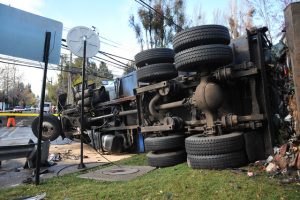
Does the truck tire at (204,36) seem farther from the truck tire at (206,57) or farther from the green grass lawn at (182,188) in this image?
the green grass lawn at (182,188)

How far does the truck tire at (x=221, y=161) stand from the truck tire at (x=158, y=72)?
6.86 feet

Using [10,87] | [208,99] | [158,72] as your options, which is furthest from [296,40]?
[10,87]

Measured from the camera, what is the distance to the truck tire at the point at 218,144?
4.19 metres

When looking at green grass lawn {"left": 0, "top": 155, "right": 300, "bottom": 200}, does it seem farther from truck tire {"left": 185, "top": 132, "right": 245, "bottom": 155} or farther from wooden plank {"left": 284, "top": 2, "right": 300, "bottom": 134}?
wooden plank {"left": 284, "top": 2, "right": 300, "bottom": 134}

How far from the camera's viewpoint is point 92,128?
9.07m

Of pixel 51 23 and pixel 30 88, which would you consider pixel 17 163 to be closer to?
pixel 51 23

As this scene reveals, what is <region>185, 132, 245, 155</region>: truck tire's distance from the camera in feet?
13.8

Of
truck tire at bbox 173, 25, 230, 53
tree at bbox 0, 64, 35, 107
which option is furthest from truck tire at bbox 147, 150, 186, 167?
tree at bbox 0, 64, 35, 107

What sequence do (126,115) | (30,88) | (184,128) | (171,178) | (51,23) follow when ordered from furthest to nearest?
1. (30,88)
2. (126,115)
3. (184,128)
4. (51,23)
5. (171,178)

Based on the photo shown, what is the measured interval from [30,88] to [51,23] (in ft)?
282

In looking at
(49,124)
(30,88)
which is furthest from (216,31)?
(30,88)

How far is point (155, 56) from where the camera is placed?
5980mm

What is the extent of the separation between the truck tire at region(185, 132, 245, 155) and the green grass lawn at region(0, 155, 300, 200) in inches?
12.1

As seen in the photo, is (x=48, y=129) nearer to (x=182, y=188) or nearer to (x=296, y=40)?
(x=182, y=188)
